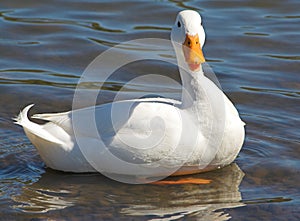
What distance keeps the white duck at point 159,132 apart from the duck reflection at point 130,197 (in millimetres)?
142

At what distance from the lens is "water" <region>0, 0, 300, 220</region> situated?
6430 mm

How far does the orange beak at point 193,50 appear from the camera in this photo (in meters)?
6.64

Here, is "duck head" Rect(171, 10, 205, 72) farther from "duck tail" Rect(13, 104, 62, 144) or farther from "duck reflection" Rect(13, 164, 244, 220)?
"duck tail" Rect(13, 104, 62, 144)

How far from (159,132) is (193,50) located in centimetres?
79

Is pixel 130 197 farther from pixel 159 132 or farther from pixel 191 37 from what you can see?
pixel 191 37

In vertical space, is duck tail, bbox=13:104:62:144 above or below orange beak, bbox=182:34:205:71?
below

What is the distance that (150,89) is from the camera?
9219 millimetres

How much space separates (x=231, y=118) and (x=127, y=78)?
3.09m

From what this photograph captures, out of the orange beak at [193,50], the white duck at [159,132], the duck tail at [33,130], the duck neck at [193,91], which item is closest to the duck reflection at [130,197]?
the white duck at [159,132]

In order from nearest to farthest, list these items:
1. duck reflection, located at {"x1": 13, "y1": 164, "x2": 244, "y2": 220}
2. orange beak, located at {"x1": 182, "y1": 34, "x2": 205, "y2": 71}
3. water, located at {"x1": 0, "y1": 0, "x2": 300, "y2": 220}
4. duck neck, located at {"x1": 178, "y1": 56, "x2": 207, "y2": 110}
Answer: duck reflection, located at {"x1": 13, "y1": 164, "x2": 244, "y2": 220}, water, located at {"x1": 0, "y1": 0, "x2": 300, "y2": 220}, orange beak, located at {"x1": 182, "y1": 34, "x2": 205, "y2": 71}, duck neck, located at {"x1": 178, "y1": 56, "x2": 207, "y2": 110}

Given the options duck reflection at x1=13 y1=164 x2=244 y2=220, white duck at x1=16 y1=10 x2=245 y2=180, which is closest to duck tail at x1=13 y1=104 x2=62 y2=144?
white duck at x1=16 y1=10 x2=245 y2=180

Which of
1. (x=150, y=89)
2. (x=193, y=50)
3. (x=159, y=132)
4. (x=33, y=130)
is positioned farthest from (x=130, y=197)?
(x=150, y=89)

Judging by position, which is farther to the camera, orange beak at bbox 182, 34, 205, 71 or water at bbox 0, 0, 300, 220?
orange beak at bbox 182, 34, 205, 71

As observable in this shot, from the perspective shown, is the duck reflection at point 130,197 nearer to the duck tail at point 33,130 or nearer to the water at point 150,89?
the water at point 150,89
